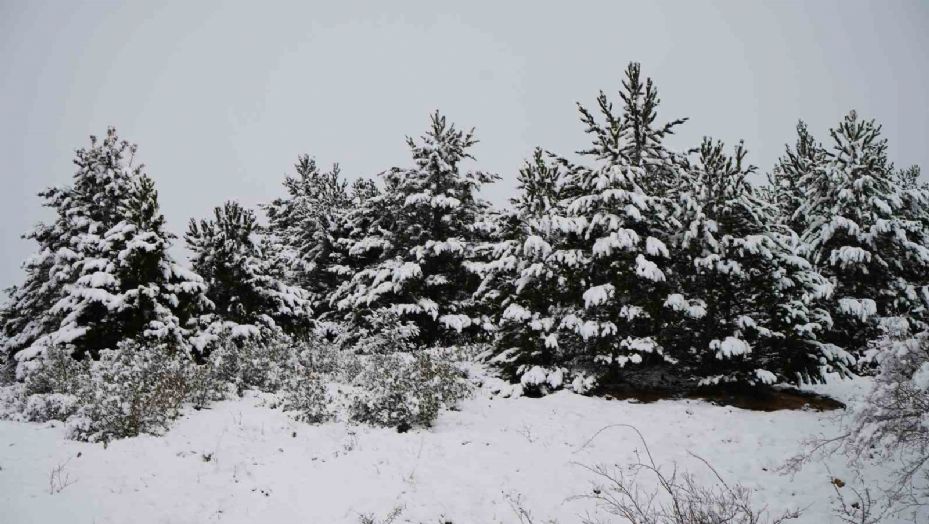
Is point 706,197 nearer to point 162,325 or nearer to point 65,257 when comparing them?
point 162,325

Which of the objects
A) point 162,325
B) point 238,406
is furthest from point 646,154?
point 162,325

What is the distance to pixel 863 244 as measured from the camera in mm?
13586

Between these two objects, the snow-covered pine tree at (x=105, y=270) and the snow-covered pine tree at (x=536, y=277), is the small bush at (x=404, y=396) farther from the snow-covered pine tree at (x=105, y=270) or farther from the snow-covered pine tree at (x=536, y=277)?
the snow-covered pine tree at (x=105, y=270)

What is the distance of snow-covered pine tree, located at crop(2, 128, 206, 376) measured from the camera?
14.5 meters

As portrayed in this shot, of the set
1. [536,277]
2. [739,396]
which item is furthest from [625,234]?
[739,396]

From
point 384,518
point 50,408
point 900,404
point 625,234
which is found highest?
point 625,234

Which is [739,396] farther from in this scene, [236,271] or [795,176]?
[236,271]

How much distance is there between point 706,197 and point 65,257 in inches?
853

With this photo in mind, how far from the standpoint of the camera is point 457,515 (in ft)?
21.5

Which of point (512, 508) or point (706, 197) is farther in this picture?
point (706, 197)

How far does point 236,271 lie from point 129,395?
9.08 meters

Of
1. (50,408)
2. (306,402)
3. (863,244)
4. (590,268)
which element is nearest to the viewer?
(50,408)

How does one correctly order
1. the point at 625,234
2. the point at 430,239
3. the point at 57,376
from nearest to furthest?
the point at 57,376 → the point at 625,234 → the point at 430,239

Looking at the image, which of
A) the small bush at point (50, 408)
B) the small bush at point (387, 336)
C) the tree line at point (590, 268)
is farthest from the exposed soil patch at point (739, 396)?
the small bush at point (50, 408)
